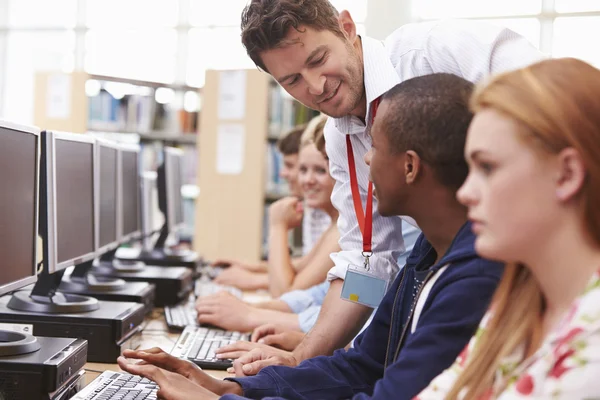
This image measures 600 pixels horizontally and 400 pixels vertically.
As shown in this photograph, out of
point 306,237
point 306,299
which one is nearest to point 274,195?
point 306,237

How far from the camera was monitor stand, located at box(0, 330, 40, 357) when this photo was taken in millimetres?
1274

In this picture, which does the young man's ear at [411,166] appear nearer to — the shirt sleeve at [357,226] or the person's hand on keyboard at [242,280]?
the shirt sleeve at [357,226]

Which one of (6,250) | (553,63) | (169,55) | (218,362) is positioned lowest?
(218,362)

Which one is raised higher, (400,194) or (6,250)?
(400,194)

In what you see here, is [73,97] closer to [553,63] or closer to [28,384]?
[28,384]

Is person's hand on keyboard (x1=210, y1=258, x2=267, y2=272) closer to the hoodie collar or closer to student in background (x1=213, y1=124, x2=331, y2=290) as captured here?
student in background (x1=213, y1=124, x2=331, y2=290)

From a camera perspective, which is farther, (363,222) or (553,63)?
(363,222)

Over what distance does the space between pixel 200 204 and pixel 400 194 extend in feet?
12.0

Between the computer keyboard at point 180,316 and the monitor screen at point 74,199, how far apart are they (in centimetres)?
33

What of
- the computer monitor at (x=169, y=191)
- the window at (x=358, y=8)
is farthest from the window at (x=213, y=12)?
the computer monitor at (x=169, y=191)

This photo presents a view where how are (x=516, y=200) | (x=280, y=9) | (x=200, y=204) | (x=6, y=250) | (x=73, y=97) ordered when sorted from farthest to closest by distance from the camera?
1. (x=73, y=97)
2. (x=200, y=204)
3. (x=280, y=9)
4. (x=6, y=250)
5. (x=516, y=200)

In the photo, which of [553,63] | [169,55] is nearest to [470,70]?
[553,63]

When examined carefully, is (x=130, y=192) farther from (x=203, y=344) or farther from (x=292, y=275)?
(x=203, y=344)

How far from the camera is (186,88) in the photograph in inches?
221
